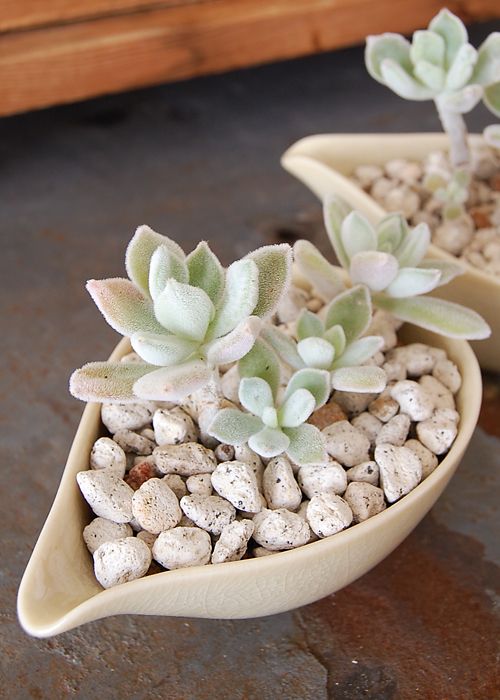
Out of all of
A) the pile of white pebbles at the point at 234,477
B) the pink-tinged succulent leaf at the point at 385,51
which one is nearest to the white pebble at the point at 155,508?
the pile of white pebbles at the point at 234,477

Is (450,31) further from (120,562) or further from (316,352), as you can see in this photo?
(120,562)

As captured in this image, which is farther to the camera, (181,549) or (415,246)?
(415,246)

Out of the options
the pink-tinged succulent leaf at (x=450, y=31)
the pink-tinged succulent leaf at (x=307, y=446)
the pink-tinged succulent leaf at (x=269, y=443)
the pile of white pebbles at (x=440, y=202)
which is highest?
the pink-tinged succulent leaf at (x=450, y=31)

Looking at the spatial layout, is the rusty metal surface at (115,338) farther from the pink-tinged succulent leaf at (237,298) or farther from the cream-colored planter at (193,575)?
the pink-tinged succulent leaf at (237,298)

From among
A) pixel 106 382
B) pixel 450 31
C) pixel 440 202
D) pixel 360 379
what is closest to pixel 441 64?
pixel 450 31

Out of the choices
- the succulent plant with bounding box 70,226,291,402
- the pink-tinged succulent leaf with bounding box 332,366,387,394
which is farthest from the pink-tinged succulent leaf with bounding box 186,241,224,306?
the pink-tinged succulent leaf with bounding box 332,366,387,394

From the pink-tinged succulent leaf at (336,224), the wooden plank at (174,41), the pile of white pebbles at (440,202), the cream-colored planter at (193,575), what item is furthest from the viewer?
the wooden plank at (174,41)
